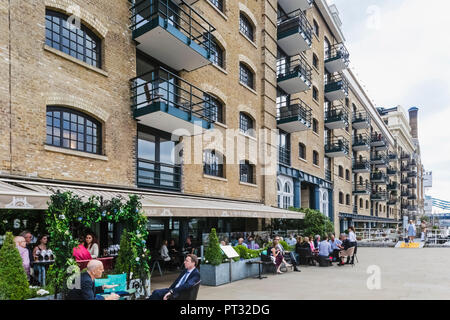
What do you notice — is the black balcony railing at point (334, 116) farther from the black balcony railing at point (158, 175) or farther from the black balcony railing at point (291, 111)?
the black balcony railing at point (158, 175)

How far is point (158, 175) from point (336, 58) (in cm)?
2024

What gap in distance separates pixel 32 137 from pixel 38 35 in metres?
2.62

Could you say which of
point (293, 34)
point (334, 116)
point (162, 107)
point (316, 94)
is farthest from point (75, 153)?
point (334, 116)

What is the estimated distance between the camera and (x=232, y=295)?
8281mm

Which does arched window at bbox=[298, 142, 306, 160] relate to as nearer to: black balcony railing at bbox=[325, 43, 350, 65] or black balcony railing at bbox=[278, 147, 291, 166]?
black balcony railing at bbox=[278, 147, 291, 166]

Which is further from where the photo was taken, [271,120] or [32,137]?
[271,120]

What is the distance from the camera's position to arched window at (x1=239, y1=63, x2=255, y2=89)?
17.9 m

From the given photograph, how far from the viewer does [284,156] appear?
21109mm

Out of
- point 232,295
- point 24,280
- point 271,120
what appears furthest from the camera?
point 271,120

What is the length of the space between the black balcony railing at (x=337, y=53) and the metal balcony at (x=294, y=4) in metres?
5.69

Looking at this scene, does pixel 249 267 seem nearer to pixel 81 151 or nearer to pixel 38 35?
pixel 81 151

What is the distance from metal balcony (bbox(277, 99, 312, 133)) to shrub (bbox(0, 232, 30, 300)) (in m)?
16.5

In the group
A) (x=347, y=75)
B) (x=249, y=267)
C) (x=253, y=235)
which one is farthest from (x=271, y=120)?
(x=347, y=75)

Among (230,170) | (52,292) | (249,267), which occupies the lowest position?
(249,267)
